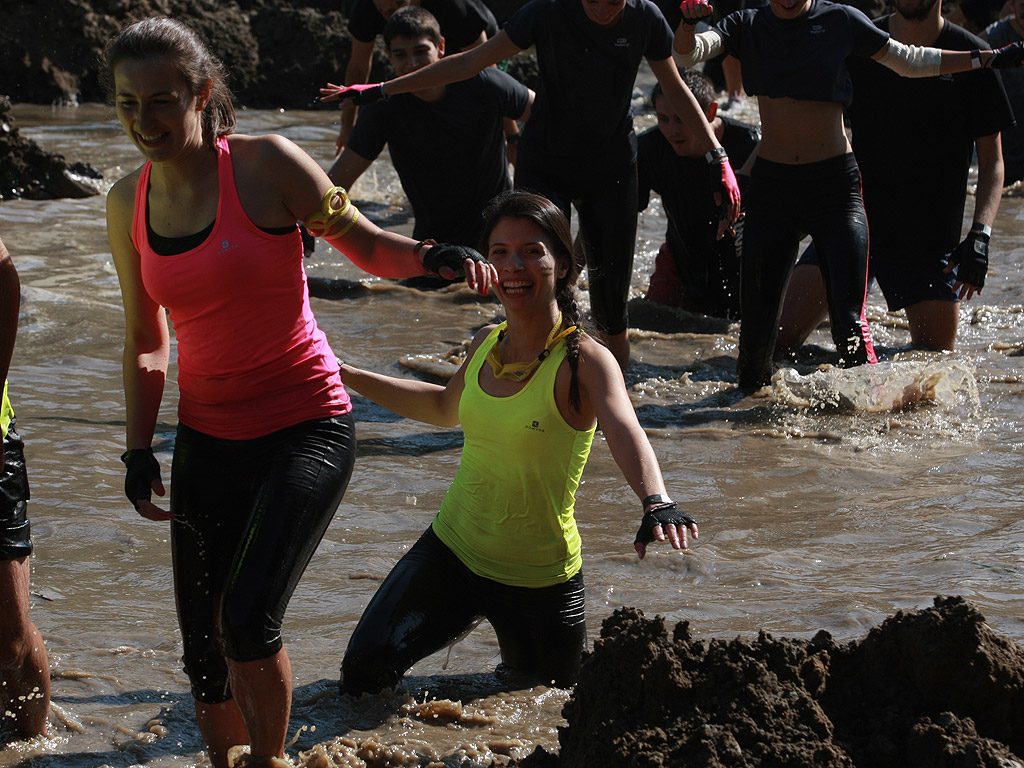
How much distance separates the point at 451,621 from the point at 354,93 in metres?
2.82

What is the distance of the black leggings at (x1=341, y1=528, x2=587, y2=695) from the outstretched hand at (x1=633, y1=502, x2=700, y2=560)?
89 cm

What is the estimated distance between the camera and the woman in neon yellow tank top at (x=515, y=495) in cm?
343

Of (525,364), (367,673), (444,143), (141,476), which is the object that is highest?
(444,143)

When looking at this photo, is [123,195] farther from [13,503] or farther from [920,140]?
[920,140]

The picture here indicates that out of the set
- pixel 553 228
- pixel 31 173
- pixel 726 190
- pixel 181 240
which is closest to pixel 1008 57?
pixel 726 190

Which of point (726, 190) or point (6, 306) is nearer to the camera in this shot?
point (6, 306)

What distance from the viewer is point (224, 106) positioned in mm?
3105

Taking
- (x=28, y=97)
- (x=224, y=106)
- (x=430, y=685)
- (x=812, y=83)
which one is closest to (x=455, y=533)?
(x=430, y=685)

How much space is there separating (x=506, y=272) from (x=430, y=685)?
122 centimetres

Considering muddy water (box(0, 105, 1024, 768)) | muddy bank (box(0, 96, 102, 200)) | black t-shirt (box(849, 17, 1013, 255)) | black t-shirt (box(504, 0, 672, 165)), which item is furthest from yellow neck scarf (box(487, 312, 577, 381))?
muddy bank (box(0, 96, 102, 200))

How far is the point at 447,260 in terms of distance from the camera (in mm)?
3043

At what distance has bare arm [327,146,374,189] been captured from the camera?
288 inches

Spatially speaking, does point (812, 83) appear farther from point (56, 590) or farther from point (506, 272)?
point (56, 590)

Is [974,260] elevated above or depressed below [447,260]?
below
